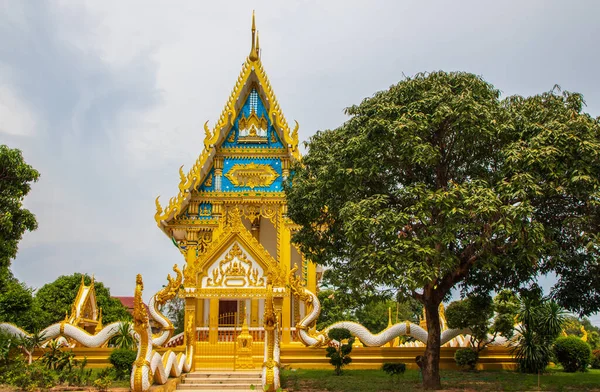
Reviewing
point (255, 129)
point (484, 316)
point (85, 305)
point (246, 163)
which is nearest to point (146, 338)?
point (484, 316)

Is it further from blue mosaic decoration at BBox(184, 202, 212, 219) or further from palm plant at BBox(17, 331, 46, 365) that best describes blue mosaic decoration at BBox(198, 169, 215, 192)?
palm plant at BBox(17, 331, 46, 365)

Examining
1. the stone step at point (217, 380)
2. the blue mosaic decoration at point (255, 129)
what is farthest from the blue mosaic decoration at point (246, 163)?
the stone step at point (217, 380)

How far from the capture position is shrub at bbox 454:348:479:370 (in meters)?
13.3

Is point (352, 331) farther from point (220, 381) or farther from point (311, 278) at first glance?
point (220, 381)

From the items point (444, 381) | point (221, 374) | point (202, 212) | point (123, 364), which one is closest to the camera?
point (221, 374)

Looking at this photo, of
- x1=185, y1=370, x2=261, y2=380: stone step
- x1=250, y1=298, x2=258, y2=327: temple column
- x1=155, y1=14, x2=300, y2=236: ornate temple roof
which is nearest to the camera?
x1=185, y1=370, x2=261, y2=380: stone step

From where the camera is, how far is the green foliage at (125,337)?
14.0 metres

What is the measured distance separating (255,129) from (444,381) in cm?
989

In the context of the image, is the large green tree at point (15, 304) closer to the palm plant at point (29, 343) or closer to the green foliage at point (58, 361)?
the palm plant at point (29, 343)

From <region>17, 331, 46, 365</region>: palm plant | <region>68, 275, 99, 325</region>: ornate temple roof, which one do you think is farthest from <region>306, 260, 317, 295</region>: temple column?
<region>17, 331, 46, 365</region>: palm plant

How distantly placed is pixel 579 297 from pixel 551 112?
3.61 metres

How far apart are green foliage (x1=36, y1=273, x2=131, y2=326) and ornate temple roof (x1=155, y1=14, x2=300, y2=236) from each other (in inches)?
567

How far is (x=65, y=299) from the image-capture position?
1224 inches

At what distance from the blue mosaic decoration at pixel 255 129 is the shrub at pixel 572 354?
9.48m
